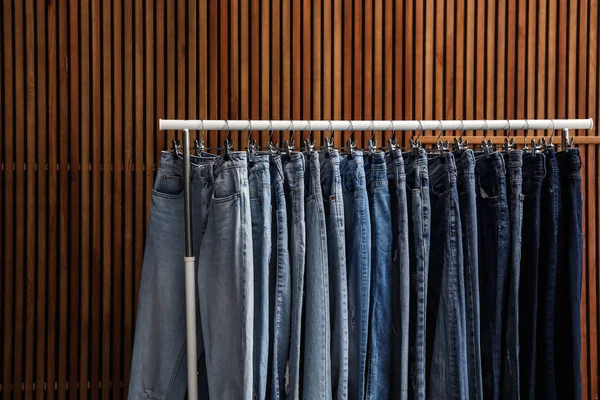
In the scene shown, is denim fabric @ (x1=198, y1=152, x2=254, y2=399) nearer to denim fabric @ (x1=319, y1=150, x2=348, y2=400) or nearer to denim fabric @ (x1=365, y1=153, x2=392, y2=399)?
denim fabric @ (x1=319, y1=150, x2=348, y2=400)

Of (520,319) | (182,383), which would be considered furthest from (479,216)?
(182,383)

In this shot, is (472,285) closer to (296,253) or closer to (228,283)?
(296,253)

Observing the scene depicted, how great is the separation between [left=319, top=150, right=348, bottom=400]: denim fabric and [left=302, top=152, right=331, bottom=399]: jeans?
0.04 metres

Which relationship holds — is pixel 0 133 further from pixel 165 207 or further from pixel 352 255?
pixel 352 255

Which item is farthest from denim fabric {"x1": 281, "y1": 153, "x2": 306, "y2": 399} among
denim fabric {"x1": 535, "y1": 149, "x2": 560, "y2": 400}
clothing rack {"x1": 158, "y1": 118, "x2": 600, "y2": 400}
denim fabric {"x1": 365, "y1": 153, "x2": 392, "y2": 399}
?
denim fabric {"x1": 535, "y1": 149, "x2": 560, "y2": 400}

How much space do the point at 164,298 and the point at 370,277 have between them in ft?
2.51

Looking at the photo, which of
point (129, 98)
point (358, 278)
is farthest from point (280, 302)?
point (129, 98)

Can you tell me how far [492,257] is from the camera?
1.87 meters

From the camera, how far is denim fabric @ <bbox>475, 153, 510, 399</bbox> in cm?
182

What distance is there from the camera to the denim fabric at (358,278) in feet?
5.90

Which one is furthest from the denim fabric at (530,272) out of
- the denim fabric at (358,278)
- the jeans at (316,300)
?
the jeans at (316,300)

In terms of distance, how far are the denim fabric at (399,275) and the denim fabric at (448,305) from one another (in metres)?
0.13

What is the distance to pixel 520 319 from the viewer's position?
1847mm

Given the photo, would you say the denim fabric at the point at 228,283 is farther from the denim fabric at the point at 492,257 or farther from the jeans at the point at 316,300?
the denim fabric at the point at 492,257
